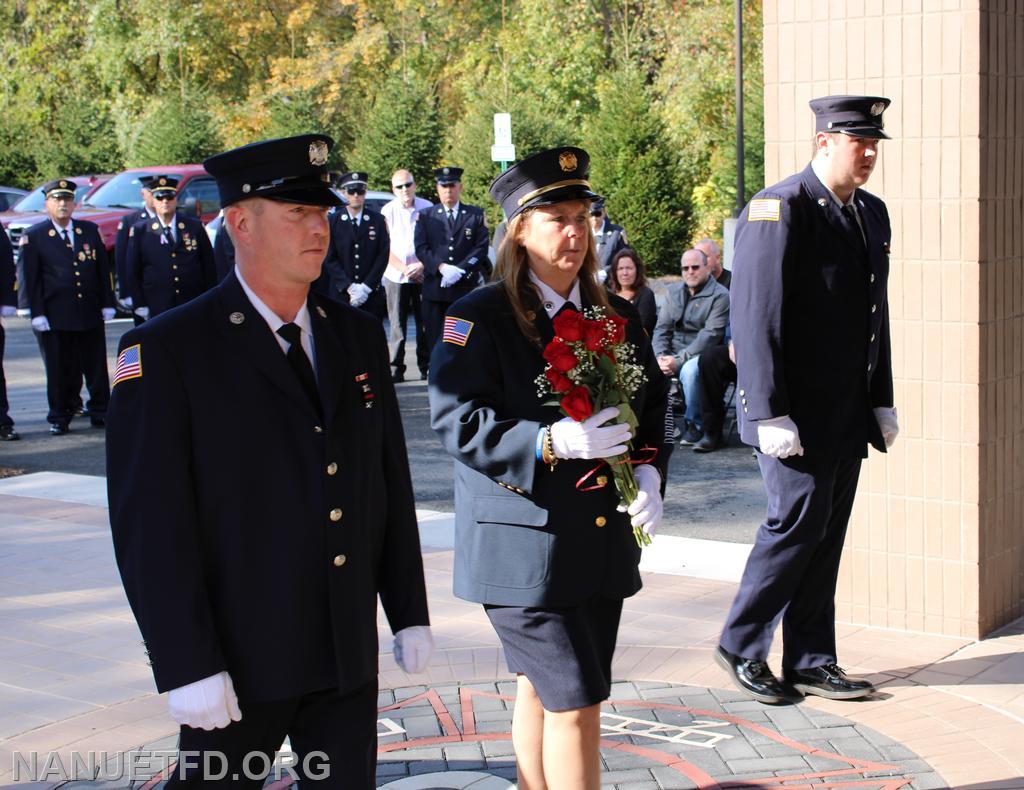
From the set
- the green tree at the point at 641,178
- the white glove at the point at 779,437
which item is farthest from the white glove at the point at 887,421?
the green tree at the point at 641,178

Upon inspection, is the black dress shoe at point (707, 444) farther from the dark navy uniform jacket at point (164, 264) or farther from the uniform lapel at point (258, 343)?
the uniform lapel at point (258, 343)

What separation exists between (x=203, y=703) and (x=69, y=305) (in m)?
10.2

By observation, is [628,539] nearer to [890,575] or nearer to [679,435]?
[890,575]

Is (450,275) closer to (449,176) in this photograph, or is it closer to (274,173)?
(449,176)

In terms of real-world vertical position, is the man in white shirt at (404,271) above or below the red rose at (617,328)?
below

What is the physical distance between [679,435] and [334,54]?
27466mm

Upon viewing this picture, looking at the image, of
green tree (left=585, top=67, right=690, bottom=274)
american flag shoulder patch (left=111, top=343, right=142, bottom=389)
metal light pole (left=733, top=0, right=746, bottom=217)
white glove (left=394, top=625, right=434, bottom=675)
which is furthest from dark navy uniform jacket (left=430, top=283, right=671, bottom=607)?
green tree (left=585, top=67, right=690, bottom=274)

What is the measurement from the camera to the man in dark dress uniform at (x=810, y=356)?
491 centimetres

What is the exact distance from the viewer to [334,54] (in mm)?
36250

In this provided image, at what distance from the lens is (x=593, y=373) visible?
11.9 ft

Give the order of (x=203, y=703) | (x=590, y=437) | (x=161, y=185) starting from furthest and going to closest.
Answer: (x=161, y=185)
(x=590, y=437)
(x=203, y=703)

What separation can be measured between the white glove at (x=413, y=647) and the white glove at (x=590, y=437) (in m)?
0.60

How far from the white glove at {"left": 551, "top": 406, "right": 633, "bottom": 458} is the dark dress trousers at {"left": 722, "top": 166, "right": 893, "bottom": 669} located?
137cm

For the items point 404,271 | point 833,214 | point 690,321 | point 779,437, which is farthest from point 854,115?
point 404,271
